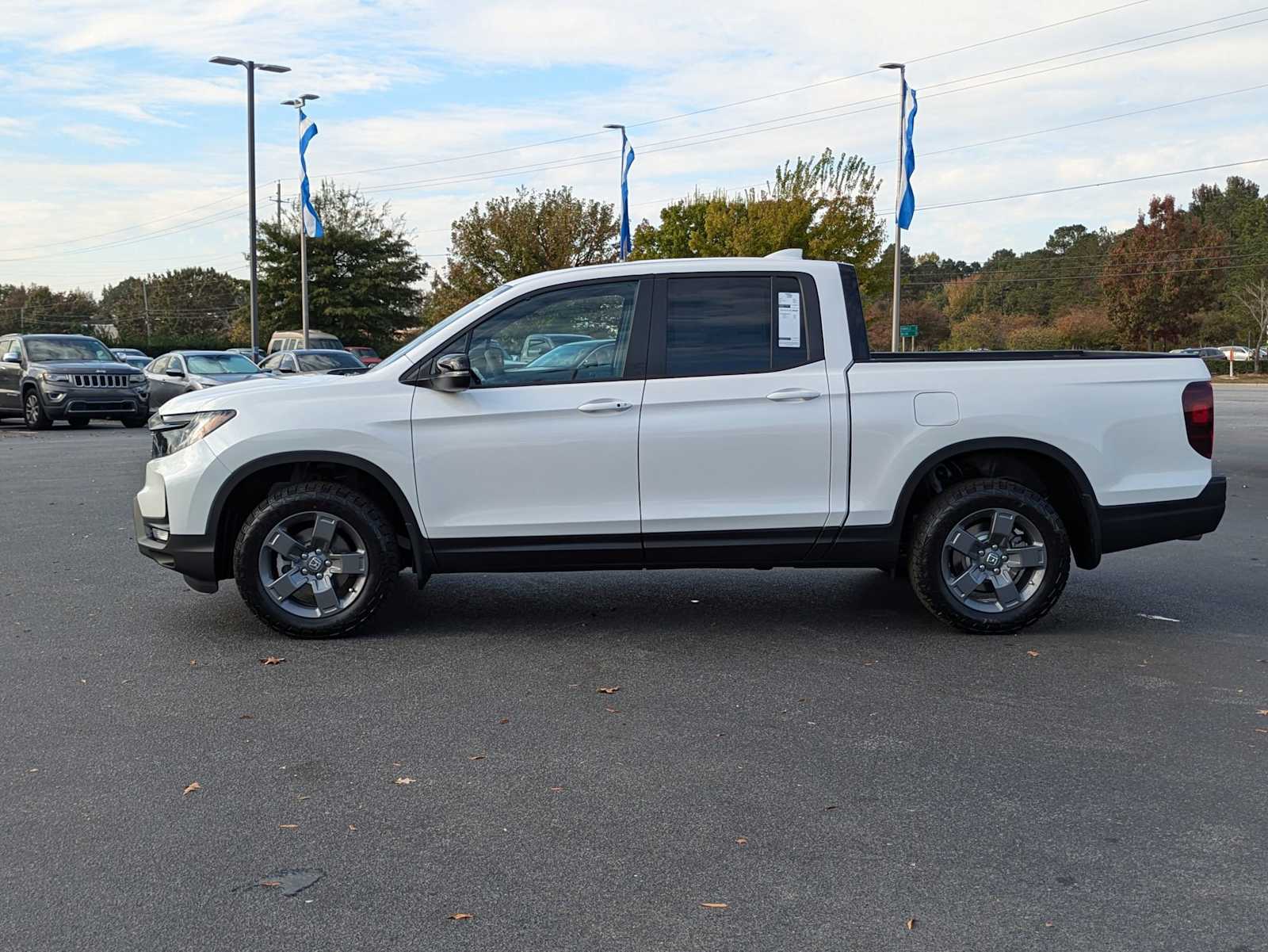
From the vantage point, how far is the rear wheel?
22750 millimetres

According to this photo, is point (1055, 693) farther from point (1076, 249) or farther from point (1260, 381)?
point (1076, 249)

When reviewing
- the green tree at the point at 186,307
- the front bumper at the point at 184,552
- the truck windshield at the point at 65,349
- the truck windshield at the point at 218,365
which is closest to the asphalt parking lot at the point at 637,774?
the front bumper at the point at 184,552

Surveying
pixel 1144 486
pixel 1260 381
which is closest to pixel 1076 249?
pixel 1260 381

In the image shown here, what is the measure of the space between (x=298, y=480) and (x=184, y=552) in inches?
26.4

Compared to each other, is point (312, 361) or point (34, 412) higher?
point (312, 361)

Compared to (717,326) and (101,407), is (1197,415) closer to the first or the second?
(717,326)

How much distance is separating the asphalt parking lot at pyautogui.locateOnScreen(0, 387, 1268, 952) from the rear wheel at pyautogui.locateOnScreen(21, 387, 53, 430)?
56.3 ft

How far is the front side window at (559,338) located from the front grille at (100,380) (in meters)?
18.9

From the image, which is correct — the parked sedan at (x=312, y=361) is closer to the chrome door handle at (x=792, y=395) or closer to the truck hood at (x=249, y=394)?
the truck hood at (x=249, y=394)

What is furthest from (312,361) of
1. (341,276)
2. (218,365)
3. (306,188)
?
(341,276)

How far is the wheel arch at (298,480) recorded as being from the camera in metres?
6.19

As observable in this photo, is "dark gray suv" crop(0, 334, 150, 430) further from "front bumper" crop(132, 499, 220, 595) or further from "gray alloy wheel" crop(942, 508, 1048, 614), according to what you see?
"gray alloy wheel" crop(942, 508, 1048, 614)

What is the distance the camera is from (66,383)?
73.9ft

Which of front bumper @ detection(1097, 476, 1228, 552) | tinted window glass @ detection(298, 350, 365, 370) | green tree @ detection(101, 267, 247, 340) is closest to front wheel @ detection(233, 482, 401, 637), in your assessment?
front bumper @ detection(1097, 476, 1228, 552)
